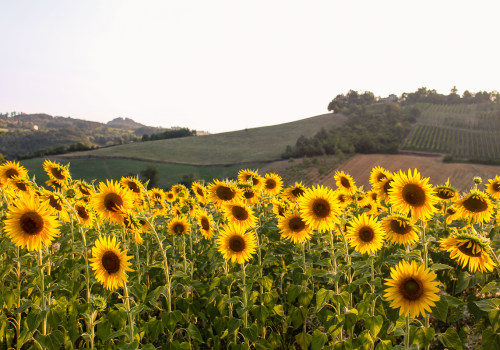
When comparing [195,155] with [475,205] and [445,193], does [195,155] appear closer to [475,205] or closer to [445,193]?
[445,193]

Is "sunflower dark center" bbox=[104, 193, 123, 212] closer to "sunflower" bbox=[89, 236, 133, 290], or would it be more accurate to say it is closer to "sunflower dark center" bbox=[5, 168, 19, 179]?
"sunflower" bbox=[89, 236, 133, 290]

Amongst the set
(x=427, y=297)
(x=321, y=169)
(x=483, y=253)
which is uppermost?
(x=483, y=253)

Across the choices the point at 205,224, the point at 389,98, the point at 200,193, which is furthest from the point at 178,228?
the point at 389,98

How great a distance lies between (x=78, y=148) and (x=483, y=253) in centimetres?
11382

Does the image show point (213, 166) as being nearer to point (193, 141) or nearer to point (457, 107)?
point (193, 141)

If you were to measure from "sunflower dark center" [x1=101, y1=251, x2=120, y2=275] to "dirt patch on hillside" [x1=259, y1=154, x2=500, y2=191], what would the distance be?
59.6 m

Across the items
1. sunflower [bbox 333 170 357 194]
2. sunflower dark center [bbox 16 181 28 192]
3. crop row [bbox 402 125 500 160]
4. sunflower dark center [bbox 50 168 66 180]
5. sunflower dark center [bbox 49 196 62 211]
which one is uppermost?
sunflower dark center [bbox 50 168 66 180]

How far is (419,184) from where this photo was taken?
4230 millimetres

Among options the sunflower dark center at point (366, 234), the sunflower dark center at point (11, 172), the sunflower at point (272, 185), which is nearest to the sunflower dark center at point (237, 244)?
the sunflower dark center at point (366, 234)

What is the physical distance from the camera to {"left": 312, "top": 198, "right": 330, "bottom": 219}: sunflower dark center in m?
4.47

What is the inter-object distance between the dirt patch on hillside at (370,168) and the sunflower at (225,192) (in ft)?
188

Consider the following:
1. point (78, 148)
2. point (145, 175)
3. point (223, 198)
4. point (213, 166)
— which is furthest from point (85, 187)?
point (78, 148)

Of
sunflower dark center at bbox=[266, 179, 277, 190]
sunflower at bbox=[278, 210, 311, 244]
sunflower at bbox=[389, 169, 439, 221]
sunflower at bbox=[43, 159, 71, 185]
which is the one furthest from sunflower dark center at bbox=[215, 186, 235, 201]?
sunflower at bbox=[43, 159, 71, 185]

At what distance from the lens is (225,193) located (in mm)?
5754
